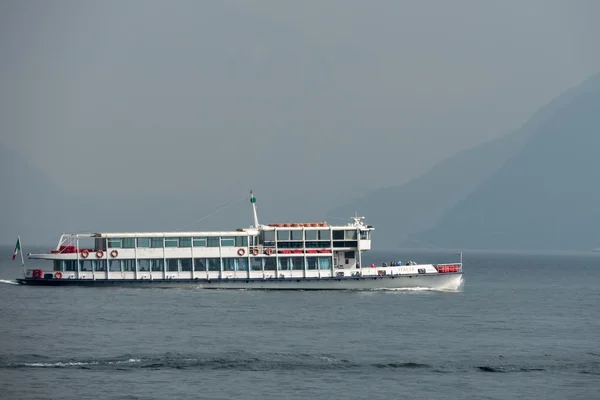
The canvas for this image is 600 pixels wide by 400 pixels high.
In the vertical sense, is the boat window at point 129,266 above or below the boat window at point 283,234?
below

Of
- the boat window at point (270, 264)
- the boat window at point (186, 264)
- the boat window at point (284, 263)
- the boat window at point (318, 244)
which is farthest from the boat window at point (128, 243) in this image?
the boat window at point (318, 244)

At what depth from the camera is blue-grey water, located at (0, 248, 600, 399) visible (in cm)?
5231

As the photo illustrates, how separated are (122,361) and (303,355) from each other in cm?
1119

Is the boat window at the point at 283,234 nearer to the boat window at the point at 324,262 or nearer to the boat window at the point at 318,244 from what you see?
the boat window at the point at 318,244

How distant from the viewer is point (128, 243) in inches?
4168

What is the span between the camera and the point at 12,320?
7925 centimetres

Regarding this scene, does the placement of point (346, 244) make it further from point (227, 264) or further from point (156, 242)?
point (156, 242)

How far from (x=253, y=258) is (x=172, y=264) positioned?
8.77 meters

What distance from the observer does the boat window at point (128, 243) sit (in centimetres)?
10576

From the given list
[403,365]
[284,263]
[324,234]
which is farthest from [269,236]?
[403,365]

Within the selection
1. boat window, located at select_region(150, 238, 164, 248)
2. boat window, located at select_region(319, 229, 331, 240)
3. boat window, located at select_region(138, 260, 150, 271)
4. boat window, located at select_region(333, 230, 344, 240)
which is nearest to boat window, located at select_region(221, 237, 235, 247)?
boat window, located at select_region(150, 238, 164, 248)

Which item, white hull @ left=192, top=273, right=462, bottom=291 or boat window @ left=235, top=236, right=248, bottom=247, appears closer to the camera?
white hull @ left=192, top=273, right=462, bottom=291

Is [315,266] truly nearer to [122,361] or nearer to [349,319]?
[349,319]

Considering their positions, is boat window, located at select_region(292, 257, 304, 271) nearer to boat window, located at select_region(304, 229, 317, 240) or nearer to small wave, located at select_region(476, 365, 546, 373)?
boat window, located at select_region(304, 229, 317, 240)
